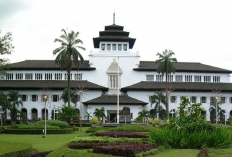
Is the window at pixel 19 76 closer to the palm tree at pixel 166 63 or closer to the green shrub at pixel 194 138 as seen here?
the palm tree at pixel 166 63

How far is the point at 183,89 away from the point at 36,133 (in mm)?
33021

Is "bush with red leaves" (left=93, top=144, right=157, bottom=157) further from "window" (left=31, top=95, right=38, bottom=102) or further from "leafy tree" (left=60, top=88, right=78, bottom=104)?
"window" (left=31, top=95, right=38, bottom=102)

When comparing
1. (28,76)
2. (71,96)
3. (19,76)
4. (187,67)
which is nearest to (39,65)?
(28,76)

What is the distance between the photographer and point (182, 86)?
60.3 m

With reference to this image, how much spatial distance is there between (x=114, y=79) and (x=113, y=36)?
28.3 feet

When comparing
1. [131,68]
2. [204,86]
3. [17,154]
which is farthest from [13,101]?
[17,154]

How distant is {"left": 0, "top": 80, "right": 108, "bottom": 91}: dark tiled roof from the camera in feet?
190

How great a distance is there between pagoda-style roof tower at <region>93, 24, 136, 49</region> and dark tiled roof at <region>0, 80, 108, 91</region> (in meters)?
8.84

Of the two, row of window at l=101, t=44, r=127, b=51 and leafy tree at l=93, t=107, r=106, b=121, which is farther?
row of window at l=101, t=44, r=127, b=51

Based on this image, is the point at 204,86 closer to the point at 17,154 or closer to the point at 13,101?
the point at 13,101

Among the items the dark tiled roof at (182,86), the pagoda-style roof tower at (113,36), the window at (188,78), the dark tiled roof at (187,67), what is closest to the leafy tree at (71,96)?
the dark tiled roof at (182,86)

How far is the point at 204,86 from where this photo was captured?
2388 inches

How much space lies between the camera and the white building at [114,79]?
2329 inches

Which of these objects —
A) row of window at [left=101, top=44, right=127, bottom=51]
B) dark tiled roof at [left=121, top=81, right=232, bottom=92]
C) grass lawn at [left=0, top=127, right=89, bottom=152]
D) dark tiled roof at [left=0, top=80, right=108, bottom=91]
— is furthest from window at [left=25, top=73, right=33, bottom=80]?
grass lawn at [left=0, top=127, right=89, bottom=152]
